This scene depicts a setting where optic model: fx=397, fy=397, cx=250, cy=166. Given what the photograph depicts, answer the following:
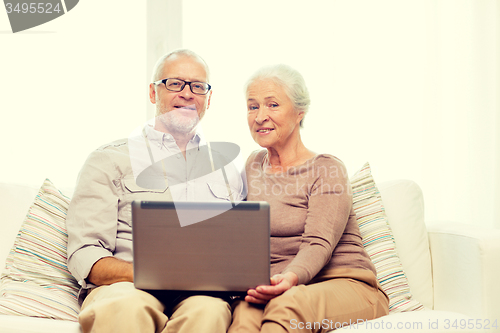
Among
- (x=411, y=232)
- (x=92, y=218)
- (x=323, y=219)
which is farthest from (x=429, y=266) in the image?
(x=92, y=218)

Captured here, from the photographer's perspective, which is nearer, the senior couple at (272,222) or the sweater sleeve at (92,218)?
the senior couple at (272,222)

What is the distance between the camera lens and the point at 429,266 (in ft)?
5.32

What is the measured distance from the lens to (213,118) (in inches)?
91.0

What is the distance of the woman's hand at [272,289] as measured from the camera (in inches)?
41.4

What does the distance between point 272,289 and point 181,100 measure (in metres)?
0.90

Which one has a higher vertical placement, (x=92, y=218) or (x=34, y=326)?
(x=92, y=218)

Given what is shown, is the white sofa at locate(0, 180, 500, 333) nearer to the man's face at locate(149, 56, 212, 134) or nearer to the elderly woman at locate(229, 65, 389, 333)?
the elderly woman at locate(229, 65, 389, 333)

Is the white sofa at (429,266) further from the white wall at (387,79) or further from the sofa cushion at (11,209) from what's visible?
the white wall at (387,79)

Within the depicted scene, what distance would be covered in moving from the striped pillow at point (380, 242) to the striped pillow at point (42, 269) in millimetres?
1105

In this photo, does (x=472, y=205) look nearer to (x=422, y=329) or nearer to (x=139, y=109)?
(x=422, y=329)

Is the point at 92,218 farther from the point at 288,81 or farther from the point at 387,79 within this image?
the point at 387,79

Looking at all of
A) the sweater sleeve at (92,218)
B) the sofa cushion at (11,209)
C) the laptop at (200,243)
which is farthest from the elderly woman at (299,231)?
the sofa cushion at (11,209)

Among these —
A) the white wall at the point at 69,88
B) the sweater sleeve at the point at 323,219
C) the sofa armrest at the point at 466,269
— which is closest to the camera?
the sweater sleeve at the point at 323,219

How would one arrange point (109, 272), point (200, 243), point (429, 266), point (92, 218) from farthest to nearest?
1. point (429, 266)
2. point (92, 218)
3. point (109, 272)
4. point (200, 243)
